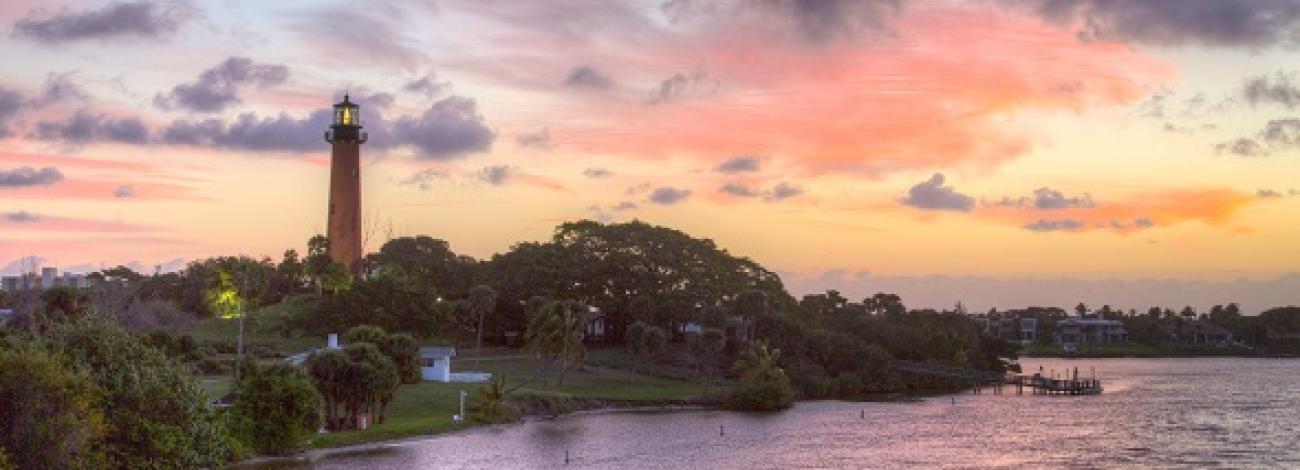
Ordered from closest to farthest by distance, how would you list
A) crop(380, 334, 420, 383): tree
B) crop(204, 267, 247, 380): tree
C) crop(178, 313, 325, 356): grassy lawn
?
crop(380, 334, 420, 383): tree, crop(178, 313, 325, 356): grassy lawn, crop(204, 267, 247, 380): tree

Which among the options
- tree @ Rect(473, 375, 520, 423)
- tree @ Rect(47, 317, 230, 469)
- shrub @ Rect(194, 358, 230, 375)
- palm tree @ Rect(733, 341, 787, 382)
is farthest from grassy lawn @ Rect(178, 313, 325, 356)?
tree @ Rect(47, 317, 230, 469)

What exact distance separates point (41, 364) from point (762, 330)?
10777 centimetres

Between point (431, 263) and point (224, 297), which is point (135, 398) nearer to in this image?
point (224, 297)

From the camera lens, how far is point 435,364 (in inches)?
4459

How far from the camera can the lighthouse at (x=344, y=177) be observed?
148875mm

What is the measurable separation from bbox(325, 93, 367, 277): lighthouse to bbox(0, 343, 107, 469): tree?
98385 mm

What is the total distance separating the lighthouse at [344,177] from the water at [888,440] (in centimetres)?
5111

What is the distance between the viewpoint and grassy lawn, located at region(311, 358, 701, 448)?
85875mm

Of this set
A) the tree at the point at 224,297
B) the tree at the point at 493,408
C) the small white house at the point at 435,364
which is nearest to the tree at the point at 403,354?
the small white house at the point at 435,364

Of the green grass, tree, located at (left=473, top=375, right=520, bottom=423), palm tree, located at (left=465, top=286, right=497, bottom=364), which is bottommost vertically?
tree, located at (left=473, top=375, right=520, bottom=423)

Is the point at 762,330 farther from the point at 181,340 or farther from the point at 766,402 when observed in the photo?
the point at 181,340

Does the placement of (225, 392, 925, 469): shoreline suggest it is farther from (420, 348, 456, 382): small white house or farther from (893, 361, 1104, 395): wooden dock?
(420, 348, 456, 382): small white house

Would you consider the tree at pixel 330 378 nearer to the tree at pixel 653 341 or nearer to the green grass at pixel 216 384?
the green grass at pixel 216 384

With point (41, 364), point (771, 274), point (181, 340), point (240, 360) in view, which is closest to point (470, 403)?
point (240, 360)
